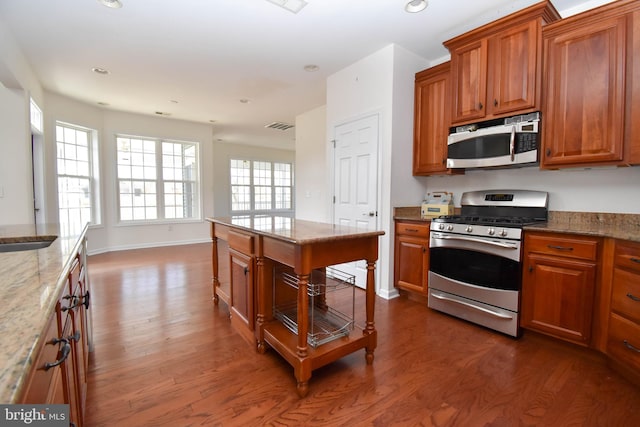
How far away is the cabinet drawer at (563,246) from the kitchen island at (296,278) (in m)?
1.26

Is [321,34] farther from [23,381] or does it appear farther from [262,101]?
[23,381]

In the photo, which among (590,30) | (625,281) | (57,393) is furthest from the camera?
(590,30)

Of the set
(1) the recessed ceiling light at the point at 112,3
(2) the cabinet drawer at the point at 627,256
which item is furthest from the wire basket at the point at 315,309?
(1) the recessed ceiling light at the point at 112,3

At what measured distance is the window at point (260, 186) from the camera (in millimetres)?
8812

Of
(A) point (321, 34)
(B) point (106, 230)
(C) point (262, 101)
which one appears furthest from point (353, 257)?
(B) point (106, 230)

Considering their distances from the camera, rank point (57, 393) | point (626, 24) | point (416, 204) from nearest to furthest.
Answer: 1. point (57, 393)
2. point (626, 24)
3. point (416, 204)

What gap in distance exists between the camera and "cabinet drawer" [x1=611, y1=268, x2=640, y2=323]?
5.65 feet

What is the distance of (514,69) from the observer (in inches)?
97.3

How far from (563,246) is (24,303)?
2.78 meters

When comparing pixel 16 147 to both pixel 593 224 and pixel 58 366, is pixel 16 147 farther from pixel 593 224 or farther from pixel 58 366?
pixel 593 224

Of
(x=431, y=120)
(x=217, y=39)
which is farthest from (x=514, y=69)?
(x=217, y=39)

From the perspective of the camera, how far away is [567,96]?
225 centimetres

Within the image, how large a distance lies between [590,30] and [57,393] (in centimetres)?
353

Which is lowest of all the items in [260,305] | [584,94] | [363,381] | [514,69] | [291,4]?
[363,381]
